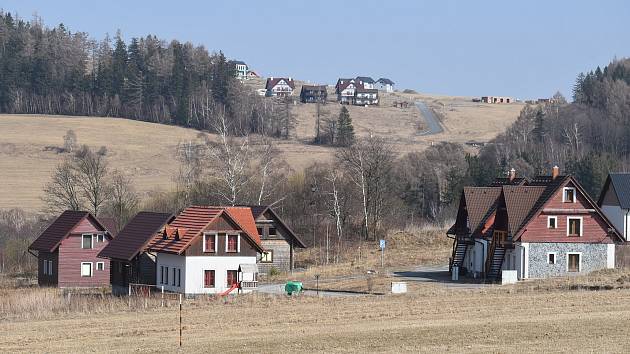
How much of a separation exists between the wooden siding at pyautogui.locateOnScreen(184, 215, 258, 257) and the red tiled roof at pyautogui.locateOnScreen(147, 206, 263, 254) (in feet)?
0.81

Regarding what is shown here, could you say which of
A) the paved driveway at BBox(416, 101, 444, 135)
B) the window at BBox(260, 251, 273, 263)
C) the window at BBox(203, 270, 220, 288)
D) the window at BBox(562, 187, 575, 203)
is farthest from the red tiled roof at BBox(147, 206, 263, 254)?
the paved driveway at BBox(416, 101, 444, 135)

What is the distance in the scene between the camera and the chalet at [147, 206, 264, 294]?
59.1 m

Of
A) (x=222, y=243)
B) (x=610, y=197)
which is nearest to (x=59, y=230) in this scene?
(x=222, y=243)

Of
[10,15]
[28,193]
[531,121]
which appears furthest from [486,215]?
[10,15]

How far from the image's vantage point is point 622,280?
5122 cm

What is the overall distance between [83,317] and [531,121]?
113 meters

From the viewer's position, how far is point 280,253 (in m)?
71.8

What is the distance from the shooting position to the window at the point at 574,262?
6166 centimetres

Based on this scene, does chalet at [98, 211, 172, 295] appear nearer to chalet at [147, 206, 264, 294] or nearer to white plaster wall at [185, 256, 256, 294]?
chalet at [147, 206, 264, 294]

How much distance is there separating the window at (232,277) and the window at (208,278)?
2.93ft

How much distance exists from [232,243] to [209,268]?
72.9 inches

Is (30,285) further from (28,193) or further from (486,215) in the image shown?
(28,193)

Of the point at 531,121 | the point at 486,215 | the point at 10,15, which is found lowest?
the point at 486,215

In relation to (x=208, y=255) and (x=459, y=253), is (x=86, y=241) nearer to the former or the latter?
(x=208, y=255)
